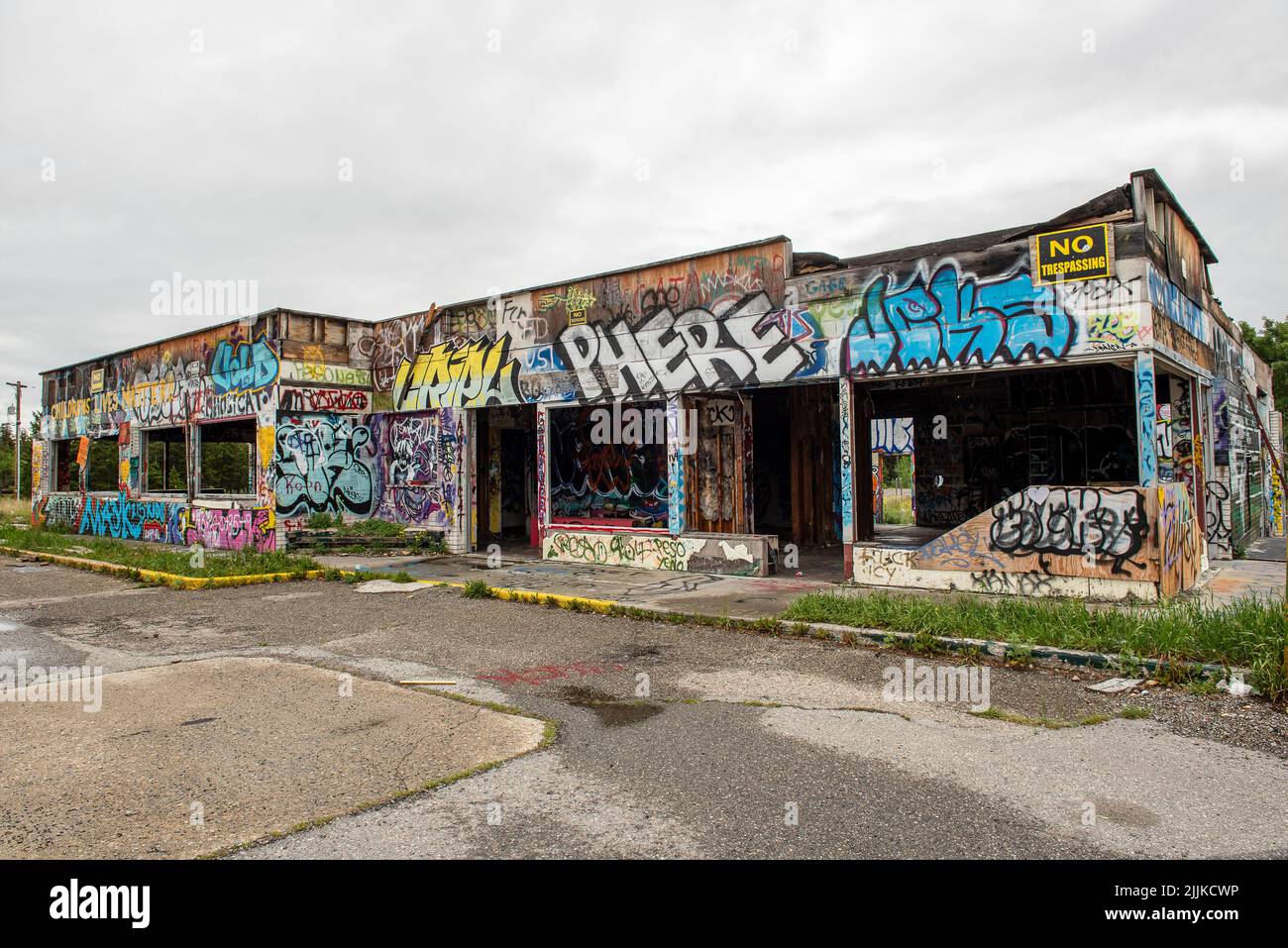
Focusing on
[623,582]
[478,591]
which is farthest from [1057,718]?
[478,591]

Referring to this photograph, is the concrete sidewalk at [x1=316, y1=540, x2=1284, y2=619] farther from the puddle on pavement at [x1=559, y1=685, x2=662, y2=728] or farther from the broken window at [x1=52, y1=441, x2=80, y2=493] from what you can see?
the broken window at [x1=52, y1=441, x2=80, y2=493]

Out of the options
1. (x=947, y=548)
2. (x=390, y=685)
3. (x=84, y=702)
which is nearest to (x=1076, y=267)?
(x=947, y=548)

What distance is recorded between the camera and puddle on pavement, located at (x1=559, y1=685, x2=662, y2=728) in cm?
552

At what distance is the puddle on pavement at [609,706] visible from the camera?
552 centimetres

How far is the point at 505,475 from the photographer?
793 inches

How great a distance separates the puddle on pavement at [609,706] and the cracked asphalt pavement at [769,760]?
0.09 ft

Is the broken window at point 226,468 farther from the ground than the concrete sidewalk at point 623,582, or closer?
farther from the ground

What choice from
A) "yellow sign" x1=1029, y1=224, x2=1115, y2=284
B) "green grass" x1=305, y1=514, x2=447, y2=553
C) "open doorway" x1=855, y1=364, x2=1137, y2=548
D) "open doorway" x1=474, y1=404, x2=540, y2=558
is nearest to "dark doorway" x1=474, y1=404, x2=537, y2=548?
"open doorway" x1=474, y1=404, x2=540, y2=558

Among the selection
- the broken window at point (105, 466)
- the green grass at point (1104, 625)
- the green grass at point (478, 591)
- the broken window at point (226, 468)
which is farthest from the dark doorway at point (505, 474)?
the broken window at point (105, 466)

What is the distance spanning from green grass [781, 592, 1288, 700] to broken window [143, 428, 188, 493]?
17.9 metres

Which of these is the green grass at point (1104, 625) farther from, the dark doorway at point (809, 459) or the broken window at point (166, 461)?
the broken window at point (166, 461)

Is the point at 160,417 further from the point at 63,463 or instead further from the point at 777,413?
the point at 777,413

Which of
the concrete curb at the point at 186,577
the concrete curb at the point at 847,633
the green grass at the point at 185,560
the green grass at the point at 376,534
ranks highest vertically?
the green grass at the point at 376,534

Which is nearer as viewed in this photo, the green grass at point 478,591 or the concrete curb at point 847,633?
the concrete curb at point 847,633
